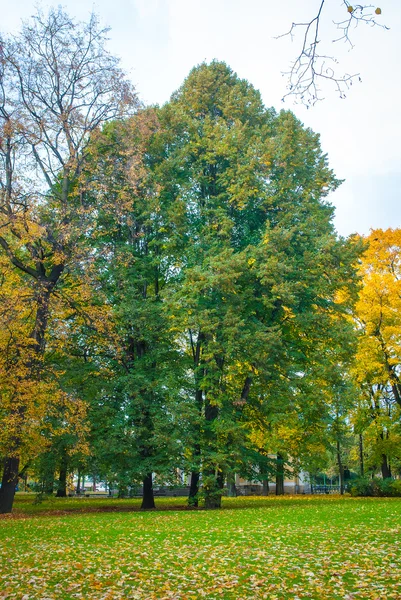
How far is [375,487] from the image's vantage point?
3141cm

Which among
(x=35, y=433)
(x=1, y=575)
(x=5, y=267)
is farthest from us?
(x=5, y=267)

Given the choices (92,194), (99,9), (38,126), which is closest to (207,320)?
(92,194)

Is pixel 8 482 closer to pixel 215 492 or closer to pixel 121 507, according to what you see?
pixel 121 507

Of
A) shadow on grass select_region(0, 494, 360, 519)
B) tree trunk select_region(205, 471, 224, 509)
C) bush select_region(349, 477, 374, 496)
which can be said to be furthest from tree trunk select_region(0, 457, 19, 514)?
bush select_region(349, 477, 374, 496)

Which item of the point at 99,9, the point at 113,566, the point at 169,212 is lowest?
the point at 113,566

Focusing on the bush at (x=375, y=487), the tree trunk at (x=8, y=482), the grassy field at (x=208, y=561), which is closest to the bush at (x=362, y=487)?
the bush at (x=375, y=487)

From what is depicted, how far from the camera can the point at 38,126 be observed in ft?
70.3

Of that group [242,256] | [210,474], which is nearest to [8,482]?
[210,474]

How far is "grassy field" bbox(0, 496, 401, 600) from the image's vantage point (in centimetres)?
696

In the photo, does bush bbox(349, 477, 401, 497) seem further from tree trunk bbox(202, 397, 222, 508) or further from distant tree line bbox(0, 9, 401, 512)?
tree trunk bbox(202, 397, 222, 508)

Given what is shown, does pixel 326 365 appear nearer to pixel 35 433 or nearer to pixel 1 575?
pixel 35 433

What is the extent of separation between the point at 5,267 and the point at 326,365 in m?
13.1

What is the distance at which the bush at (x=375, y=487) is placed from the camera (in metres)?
30.6

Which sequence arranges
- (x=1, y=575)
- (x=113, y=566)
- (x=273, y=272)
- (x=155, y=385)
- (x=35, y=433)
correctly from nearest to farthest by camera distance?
(x=1, y=575), (x=113, y=566), (x=35, y=433), (x=273, y=272), (x=155, y=385)
